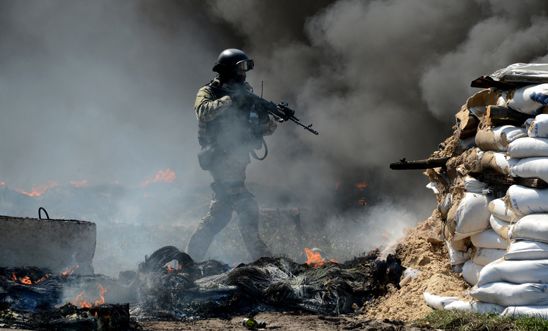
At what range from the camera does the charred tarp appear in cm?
591

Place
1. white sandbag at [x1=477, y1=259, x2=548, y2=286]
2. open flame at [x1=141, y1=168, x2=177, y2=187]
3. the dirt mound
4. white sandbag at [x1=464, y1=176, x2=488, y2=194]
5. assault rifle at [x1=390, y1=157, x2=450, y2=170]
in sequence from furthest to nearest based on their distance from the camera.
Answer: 1. open flame at [x1=141, y1=168, x2=177, y2=187]
2. assault rifle at [x1=390, y1=157, x2=450, y2=170]
3. the dirt mound
4. white sandbag at [x1=464, y1=176, x2=488, y2=194]
5. white sandbag at [x1=477, y1=259, x2=548, y2=286]

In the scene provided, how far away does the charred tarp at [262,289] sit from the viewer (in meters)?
5.91

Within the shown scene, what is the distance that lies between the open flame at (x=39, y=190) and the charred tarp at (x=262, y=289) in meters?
7.99

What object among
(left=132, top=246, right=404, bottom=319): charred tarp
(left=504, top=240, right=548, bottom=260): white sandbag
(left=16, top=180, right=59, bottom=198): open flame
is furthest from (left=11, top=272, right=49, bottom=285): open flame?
(left=16, top=180, right=59, bottom=198): open flame

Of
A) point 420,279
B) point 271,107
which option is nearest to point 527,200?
point 420,279

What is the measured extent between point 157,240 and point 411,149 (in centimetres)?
507

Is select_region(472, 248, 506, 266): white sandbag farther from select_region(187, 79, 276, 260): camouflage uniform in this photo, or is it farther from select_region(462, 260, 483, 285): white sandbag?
select_region(187, 79, 276, 260): camouflage uniform

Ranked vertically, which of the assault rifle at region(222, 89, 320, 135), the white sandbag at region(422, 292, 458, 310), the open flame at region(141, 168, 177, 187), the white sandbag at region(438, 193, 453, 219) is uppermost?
the open flame at region(141, 168, 177, 187)

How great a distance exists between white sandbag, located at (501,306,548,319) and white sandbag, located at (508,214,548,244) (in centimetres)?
47

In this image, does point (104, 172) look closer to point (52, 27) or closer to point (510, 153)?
point (52, 27)

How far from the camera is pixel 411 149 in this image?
39.3 ft

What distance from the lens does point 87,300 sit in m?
6.27

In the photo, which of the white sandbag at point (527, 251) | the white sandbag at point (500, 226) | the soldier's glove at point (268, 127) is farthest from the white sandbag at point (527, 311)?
the soldier's glove at point (268, 127)

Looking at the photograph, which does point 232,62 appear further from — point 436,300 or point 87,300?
point 436,300
